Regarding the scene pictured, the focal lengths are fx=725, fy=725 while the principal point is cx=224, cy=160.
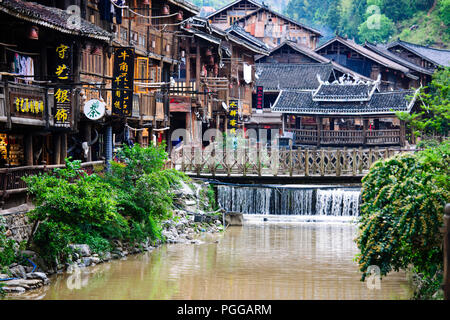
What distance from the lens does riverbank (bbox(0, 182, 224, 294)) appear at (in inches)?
667

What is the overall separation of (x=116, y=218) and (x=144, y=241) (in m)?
3.38

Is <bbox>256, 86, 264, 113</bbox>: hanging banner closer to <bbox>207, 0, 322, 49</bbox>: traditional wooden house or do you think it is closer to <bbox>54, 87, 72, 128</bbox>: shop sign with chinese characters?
<bbox>207, 0, 322, 49</bbox>: traditional wooden house

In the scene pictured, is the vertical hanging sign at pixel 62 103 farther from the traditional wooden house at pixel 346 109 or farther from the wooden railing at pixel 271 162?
the traditional wooden house at pixel 346 109

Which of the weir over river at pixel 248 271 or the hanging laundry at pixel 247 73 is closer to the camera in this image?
the weir over river at pixel 248 271

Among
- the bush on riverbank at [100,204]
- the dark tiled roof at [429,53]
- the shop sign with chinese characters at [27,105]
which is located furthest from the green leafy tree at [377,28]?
the shop sign with chinese characters at [27,105]

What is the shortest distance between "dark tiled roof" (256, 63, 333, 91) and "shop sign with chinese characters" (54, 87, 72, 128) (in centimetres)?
3335

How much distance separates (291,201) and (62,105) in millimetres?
14196

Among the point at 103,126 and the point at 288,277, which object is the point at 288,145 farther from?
the point at 288,277

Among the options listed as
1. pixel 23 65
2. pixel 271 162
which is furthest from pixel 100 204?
pixel 271 162

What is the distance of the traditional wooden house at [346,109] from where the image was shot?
146 ft

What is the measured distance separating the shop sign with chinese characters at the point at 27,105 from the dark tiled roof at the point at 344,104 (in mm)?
27801

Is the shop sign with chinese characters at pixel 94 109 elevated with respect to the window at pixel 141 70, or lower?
lower

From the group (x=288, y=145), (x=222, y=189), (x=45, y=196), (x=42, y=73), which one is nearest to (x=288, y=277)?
(x=45, y=196)

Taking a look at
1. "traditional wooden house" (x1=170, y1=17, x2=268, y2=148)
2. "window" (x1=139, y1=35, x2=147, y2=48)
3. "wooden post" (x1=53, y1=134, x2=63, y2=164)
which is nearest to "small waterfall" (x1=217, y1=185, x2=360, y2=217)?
"traditional wooden house" (x1=170, y1=17, x2=268, y2=148)
